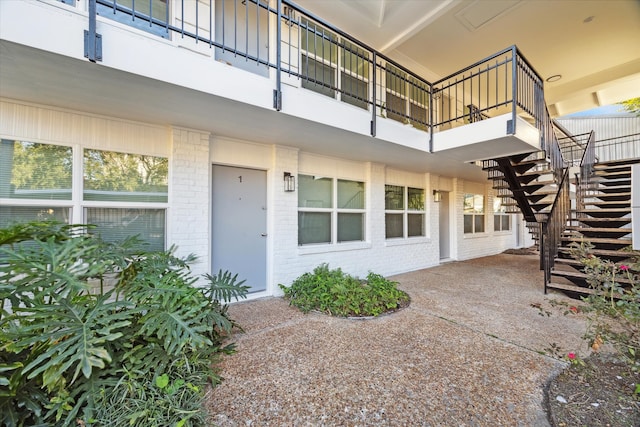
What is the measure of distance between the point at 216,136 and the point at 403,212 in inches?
186

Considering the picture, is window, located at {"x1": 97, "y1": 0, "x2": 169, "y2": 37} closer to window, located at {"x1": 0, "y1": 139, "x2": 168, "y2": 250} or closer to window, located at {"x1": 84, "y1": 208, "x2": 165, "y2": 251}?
window, located at {"x1": 0, "y1": 139, "x2": 168, "y2": 250}

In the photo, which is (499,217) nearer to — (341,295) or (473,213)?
(473,213)

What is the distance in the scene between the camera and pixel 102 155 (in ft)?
11.2

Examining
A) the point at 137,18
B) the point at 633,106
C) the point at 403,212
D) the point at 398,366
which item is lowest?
the point at 398,366

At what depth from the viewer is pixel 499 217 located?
1006cm

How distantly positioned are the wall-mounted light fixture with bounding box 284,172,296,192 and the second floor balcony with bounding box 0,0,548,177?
23.6 inches

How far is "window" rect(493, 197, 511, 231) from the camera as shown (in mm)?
9787

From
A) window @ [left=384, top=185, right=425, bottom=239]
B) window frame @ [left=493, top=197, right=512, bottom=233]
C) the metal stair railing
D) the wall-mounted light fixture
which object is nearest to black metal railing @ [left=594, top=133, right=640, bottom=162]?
window frame @ [left=493, top=197, right=512, bottom=233]

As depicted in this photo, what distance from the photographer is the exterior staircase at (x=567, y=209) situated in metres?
4.73

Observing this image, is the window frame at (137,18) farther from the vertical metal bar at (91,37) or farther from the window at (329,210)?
the window at (329,210)

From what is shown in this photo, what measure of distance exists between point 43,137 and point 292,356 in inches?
146

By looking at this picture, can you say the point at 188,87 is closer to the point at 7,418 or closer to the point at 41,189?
the point at 41,189

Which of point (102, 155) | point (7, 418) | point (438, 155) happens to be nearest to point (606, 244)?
point (438, 155)

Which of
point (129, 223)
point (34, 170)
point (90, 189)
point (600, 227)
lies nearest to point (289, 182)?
point (129, 223)
